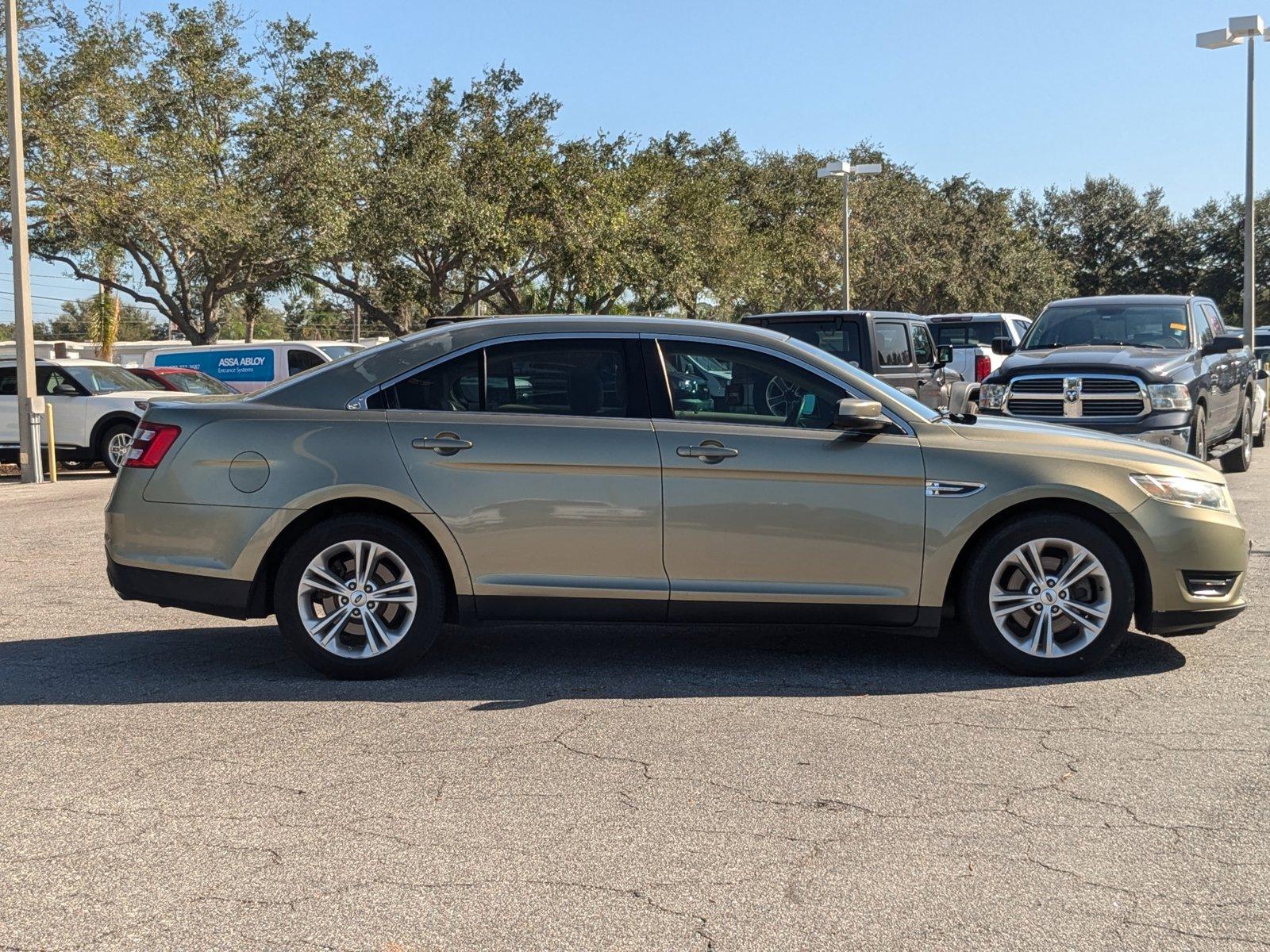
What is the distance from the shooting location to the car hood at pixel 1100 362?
477 inches

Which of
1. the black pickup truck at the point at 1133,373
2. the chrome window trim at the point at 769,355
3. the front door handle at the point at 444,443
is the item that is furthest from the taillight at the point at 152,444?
the black pickup truck at the point at 1133,373

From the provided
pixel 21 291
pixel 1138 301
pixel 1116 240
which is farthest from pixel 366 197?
pixel 1116 240

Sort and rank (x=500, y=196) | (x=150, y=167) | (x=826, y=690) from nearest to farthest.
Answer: (x=826, y=690)
(x=150, y=167)
(x=500, y=196)

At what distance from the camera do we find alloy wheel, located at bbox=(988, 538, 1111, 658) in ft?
19.7

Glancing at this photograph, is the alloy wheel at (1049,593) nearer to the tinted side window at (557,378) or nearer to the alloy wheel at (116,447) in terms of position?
the tinted side window at (557,378)

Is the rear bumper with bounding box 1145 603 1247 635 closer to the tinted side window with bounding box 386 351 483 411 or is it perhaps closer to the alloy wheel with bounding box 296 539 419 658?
the tinted side window with bounding box 386 351 483 411

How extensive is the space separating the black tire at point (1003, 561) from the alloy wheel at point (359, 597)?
8.18 ft

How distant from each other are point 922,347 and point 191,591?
40.4ft

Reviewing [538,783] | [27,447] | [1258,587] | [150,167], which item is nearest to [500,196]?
[150,167]

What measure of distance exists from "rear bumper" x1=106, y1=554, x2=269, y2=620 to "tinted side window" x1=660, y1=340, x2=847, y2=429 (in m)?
2.11

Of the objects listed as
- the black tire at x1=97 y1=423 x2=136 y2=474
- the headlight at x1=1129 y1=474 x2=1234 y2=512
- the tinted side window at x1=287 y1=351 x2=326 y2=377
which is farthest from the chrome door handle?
the tinted side window at x1=287 y1=351 x2=326 y2=377

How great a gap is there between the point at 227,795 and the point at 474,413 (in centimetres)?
219

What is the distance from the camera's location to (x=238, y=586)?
609 centimetres

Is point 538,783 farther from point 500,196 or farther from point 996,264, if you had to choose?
point 996,264
